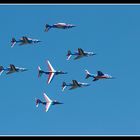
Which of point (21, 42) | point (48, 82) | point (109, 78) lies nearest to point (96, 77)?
point (109, 78)

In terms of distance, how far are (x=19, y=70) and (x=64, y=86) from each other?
12879mm

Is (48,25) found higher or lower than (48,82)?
higher

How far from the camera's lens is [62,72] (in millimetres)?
146875

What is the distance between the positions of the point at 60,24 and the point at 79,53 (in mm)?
9265

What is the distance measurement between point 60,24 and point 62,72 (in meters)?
13.0

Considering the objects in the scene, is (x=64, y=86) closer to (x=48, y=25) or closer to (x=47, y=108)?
(x=47, y=108)

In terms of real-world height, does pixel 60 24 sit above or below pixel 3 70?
above
